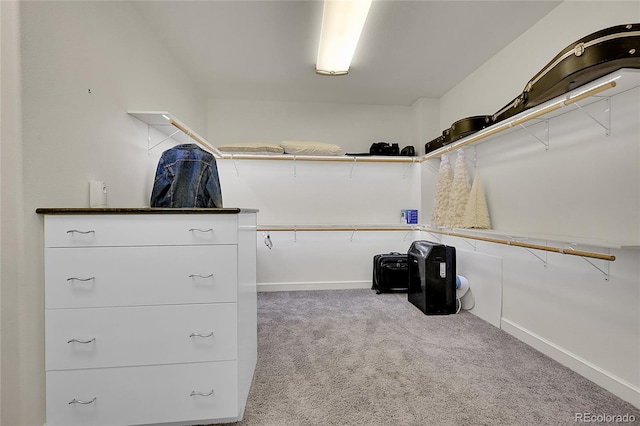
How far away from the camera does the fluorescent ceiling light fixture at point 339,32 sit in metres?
1.89

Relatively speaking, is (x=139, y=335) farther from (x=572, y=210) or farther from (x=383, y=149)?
(x=383, y=149)

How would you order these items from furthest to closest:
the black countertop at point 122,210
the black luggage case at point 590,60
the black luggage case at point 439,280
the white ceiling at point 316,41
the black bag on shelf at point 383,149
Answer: the black bag on shelf at point 383,149 → the black luggage case at point 439,280 → the white ceiling at point 316,41 → the black luggage case at point 590,60 → the black countertop at point 122,210

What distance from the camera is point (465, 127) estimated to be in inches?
106

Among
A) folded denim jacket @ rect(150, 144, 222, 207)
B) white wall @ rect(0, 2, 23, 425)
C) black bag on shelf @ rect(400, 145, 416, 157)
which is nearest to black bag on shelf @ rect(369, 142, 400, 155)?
black bag on shelf @ rect(400, 145, 416, 157)

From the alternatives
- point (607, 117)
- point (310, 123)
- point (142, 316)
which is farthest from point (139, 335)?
point (310, 123)

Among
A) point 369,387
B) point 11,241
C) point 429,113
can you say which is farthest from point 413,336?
point 429,113

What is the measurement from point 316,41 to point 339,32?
0.43m

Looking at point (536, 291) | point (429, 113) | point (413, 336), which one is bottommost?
point (413, 336)

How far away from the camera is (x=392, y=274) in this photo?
3.63 metres

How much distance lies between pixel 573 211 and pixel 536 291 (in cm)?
68

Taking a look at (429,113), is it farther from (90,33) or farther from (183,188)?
(90,33)

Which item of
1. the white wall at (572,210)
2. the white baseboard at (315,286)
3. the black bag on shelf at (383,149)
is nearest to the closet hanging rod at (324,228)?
the white baseboard at (315,286)

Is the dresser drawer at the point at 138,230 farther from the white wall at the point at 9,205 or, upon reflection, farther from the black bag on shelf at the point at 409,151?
the black bag on shelf at the point at 409,151

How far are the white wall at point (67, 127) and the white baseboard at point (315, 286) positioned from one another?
6.71 ft
